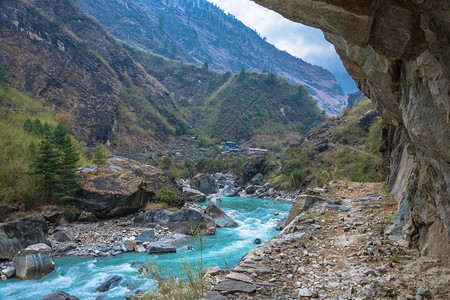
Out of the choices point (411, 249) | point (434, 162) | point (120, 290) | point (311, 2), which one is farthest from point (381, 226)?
point (120, 290)

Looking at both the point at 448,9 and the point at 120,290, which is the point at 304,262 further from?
the point at 120,290

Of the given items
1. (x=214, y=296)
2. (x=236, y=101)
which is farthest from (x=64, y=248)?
(x=236, y=101)

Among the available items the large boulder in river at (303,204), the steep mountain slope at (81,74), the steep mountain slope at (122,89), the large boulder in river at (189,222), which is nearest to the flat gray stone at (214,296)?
the large boulder in river at (303,204)

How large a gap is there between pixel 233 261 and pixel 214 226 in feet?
16.4

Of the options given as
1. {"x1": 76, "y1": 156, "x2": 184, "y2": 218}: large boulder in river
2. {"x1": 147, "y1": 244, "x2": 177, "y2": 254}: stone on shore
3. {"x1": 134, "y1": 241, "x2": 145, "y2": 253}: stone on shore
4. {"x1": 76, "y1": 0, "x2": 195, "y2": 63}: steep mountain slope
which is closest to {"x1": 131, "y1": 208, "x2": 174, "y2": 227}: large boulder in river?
{"x1": 76, "y1": 156, "x2": 184, "y2": 218}: large boulder in river

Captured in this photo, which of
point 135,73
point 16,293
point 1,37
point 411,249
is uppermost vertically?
point 135,73

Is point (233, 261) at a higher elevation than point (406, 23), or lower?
lower

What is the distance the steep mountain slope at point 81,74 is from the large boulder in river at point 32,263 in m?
36.5

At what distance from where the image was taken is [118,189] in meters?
16.4

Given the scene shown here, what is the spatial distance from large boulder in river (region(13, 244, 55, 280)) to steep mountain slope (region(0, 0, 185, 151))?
120 ft

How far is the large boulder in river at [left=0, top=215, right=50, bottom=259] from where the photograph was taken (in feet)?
30.9

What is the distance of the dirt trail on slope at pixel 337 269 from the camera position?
330 centimetres

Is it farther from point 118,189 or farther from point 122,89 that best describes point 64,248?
point 122,89

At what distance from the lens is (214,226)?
46.8 ft
